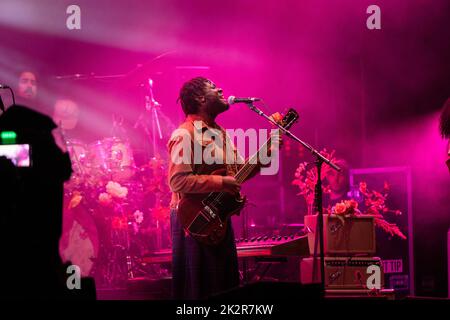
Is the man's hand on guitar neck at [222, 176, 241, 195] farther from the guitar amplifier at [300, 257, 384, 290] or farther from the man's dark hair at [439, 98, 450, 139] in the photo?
the man's dark hair at [439, 98, 450, 139]

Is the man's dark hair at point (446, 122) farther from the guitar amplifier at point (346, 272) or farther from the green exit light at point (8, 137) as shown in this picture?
the green exit light at point (8, 137)

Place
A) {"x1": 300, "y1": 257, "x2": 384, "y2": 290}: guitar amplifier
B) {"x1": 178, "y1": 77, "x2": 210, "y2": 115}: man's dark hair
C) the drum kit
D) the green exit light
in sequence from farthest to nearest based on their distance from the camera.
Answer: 1. the drum kit
2. {"x1": 300, "y1": 257, "x2": 384, "y2": 290}: guitar amplifier
3. {"x1": 178, "y1": 77, "x2": 210, "y2": 115}: man's dark hair
4. the green exit light

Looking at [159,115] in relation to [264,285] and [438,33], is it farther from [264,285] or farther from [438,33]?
[264,285]

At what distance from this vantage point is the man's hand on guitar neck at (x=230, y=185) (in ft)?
16.0

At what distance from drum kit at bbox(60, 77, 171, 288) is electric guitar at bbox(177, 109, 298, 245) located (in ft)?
11.1

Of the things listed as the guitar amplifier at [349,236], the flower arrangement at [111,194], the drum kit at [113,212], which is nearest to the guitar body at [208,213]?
the guitar amplifier at [349,236]

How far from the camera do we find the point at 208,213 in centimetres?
490

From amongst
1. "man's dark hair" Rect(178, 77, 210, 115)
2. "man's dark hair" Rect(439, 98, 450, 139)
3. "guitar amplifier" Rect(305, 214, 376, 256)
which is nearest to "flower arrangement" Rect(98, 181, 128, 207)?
"guitar amplifier" Rect(305, 214, 376, 256)

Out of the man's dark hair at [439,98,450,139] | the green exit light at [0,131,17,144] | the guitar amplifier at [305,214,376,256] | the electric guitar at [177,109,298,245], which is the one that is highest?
the man's dark hair at [439,98,450,139]

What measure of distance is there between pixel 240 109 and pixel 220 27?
3.92 feet

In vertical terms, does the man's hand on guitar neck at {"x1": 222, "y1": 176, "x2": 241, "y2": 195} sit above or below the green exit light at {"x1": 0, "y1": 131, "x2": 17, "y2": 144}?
below

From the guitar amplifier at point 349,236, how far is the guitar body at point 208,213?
55.6 inches

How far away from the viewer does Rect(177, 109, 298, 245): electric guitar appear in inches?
191

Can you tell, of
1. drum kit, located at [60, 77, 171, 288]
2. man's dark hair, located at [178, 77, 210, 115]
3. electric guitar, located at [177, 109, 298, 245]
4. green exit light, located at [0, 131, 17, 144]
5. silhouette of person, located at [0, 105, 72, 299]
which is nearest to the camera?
silhouette of person, located at [0, 105, 72, 299]
